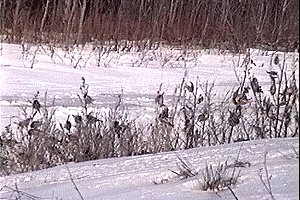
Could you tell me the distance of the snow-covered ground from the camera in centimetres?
216

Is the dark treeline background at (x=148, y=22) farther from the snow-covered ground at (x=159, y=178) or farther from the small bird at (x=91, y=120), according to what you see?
the snow-covered ground at (x=159, y=178)

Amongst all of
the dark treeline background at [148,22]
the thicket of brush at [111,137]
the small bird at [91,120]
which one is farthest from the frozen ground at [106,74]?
the small bird at [91,120]

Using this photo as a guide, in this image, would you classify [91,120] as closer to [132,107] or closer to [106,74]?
[132,107]

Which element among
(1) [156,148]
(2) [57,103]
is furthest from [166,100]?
(1) [156,148]

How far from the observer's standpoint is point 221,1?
13.6 meters

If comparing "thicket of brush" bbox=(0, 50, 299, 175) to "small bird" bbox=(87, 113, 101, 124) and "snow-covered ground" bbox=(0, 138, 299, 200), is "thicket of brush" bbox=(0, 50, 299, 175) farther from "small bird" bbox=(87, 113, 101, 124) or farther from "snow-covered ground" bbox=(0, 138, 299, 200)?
"snow-covered ground" bbox=(0, 138, 299, 200)

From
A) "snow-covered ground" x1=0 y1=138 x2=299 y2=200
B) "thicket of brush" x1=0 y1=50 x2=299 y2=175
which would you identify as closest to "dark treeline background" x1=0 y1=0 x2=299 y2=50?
"thicket of brush" x1=0 y1=50 x2=299 y2=175

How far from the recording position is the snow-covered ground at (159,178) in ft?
7.09

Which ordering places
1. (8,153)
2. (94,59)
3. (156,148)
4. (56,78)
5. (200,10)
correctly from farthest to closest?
(200,10) < (94,59) < (56,78) < (156,148) < (8,153)

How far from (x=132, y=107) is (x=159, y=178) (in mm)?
3445

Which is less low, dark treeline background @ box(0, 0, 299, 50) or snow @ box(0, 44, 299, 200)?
dark treeline background @ box(0, 0, 299, 50)

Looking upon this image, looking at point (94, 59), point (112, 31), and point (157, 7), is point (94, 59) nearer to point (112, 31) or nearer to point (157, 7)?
point (112, 31)

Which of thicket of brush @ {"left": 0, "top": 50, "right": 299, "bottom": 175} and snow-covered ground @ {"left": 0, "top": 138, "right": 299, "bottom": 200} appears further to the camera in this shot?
thicket of brush @ {"left": 0, "top": 50, "right": 299, "bottom": 175}

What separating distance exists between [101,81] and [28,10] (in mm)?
5533
